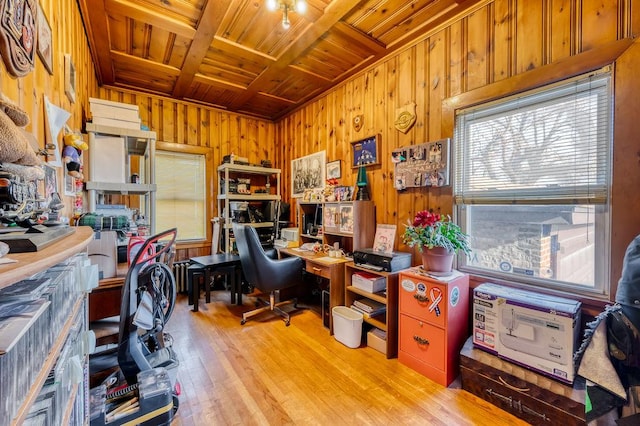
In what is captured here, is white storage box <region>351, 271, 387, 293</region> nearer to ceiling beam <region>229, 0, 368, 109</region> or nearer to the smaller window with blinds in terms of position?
the smaller window with blinds

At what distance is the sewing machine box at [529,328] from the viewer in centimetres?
151

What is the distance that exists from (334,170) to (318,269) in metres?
1.26

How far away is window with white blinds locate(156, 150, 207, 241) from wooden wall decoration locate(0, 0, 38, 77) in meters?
2.65

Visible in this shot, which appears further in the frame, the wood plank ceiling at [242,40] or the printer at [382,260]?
the printer at [382,260]

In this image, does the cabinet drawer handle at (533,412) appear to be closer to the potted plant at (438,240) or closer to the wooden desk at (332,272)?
the potted plant at (438,240)

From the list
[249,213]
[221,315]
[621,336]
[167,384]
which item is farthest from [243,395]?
[249,213]

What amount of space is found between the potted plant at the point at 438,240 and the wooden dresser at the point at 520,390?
0.61 metres

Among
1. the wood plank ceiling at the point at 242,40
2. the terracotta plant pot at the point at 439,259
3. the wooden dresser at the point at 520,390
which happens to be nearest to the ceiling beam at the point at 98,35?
the wood plank ceiling at the point at 242,40

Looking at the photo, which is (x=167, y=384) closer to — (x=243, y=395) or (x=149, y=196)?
(x=243, y=395)

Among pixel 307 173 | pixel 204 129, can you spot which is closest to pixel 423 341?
pixel 307 173

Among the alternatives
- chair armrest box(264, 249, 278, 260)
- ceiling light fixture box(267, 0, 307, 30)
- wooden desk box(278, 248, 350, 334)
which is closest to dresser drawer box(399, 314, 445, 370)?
wooden desk box(278, 248, 350, 334)

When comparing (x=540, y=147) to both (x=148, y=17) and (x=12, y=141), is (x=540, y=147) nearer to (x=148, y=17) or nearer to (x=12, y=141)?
(x=12, y=141)

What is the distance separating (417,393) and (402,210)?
1469 mm

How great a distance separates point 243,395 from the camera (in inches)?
69.6
